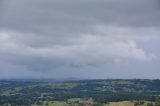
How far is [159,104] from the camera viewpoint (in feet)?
503

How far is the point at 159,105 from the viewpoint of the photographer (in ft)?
494

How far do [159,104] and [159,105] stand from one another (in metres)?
2.81
